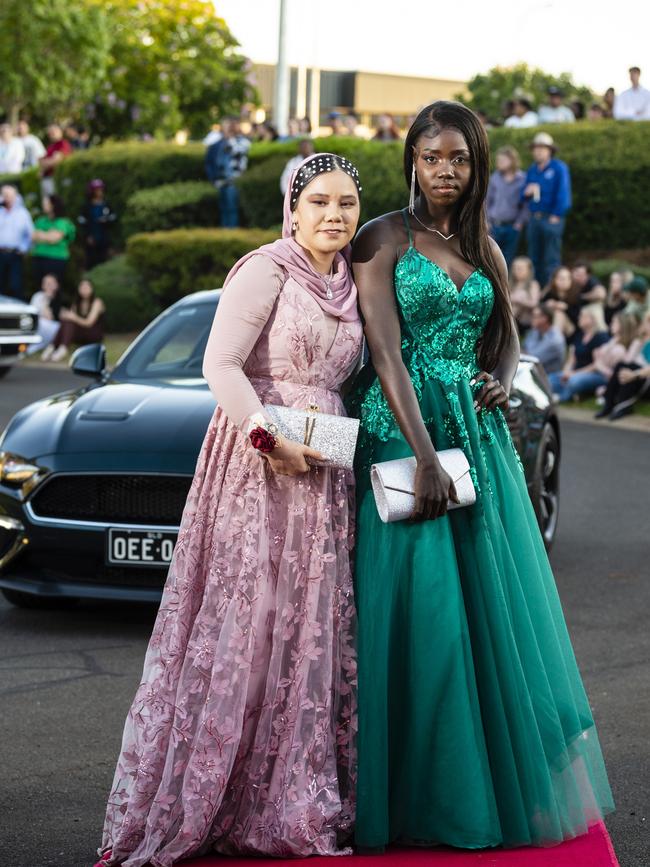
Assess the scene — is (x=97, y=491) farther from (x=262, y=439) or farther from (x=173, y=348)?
(x=262, y=439)

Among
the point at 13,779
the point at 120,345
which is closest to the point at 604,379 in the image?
the point at 120,345

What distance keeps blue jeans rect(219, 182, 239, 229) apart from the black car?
17.0 metres

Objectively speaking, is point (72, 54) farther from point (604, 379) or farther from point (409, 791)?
point (409, 791)

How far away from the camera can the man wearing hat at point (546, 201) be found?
62.1 ft

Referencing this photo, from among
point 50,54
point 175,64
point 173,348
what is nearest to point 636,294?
point 173,348

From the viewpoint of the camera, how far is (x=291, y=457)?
165 inches

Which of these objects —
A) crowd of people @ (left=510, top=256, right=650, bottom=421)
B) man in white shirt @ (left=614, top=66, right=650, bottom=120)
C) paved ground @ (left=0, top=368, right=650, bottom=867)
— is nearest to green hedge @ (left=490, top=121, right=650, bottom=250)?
man in white shirt @ (left=614, top=66, right=650, bottom=120)

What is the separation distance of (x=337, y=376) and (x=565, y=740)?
1275 millimetres

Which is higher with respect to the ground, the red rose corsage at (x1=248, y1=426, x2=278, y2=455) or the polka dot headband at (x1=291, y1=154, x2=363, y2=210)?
the polka dot headband at (x1=291, y1=154, x2=363, y2=210)

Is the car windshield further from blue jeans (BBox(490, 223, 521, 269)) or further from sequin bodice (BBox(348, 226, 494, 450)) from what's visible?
blue jeans (BBox(490, 223, 521, 269))

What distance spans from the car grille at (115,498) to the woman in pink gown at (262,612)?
2.45 m

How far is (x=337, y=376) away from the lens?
443cm

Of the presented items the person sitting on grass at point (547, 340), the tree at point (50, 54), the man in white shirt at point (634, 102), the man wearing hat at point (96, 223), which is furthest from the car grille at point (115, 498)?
the tree at point (50, 54)

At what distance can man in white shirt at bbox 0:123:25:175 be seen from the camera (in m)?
28.5
